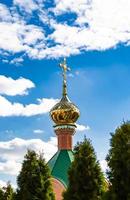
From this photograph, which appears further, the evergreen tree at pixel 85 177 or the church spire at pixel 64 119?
the church spire at pixel 64 119

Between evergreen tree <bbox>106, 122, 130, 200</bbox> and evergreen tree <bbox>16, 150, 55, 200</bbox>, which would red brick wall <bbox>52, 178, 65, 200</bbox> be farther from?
evergreen tree <bbox>106, 122, 130, 200</bbox>

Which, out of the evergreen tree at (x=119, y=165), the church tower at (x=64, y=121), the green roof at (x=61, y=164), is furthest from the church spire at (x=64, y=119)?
the evergreen tree at (x=119, y=165)

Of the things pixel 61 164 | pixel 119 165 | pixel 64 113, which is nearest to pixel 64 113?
pixel 64 113

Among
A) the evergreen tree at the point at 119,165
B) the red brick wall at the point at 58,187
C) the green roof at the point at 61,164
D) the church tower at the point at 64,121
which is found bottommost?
the evergreen tree at the point at 119,165

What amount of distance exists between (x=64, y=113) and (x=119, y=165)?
69.0 ft

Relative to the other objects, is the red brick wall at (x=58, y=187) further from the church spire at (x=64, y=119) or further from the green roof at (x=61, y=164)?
the church spire at (x=64, y=119)

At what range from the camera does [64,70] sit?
42.8 m

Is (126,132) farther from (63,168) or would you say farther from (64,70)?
(64,70)

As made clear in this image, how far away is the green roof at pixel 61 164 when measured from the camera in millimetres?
36744

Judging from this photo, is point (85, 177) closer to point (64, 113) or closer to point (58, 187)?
point (58, 187)

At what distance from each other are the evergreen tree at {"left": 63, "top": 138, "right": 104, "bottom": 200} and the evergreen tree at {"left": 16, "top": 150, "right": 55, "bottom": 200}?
147cm

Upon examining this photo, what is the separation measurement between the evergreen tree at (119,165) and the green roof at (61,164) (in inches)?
579

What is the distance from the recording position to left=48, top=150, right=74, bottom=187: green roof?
36.7 metres

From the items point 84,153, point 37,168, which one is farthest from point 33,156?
point 84,153
